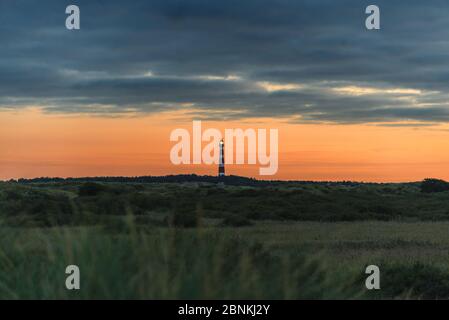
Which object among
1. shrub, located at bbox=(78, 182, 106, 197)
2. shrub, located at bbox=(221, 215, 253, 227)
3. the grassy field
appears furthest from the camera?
shrub, located at bbox=(78, 182, 106, 197)

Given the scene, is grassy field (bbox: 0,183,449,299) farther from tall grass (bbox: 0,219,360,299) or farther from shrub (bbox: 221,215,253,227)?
shrub (bbox: 221,215,253,227)

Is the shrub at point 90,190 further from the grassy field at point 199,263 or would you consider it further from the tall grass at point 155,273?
the tall grass at point 155,273

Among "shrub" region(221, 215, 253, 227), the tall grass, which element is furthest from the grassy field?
"shrub" region(221, 215, 253, 227)

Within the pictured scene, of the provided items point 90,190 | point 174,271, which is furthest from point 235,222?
point 174,271

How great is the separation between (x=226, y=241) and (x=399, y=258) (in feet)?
32.8

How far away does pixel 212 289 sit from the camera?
7.78 m

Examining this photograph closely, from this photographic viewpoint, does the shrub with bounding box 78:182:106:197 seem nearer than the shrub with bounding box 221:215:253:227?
No

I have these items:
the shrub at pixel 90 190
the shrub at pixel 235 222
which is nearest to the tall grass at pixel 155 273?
the shrub at pixel 235 222

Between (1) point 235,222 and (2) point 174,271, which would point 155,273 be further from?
(1) point 235,222

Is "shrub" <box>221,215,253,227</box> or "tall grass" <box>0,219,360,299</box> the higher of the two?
"shrub" <box>221,215,253,227</box>

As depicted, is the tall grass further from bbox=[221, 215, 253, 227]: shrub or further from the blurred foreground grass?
bbox=[221, 215, 253, 227]: shrub

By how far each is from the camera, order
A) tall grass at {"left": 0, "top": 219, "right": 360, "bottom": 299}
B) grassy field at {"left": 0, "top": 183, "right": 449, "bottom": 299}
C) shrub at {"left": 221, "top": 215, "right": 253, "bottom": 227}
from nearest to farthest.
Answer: tall grass at {"left": 0, "top": 219, "right": 360, "bottom": 299} → grassy field at {"left": 0, "top": 183, "right": 449, "bottom": 299} → shrub at {"left": 221, "top": 215, "right": 253, "bottom": 227}
